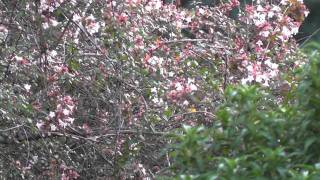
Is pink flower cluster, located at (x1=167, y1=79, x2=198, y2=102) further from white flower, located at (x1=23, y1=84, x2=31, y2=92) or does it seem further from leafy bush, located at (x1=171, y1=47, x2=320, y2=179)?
leafy bush, located at (x1=171, y1=47, x2=320, y2=179)

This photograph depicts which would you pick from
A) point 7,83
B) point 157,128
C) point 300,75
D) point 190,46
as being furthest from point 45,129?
point 300,75

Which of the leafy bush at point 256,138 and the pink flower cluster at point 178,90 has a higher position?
the pink flower cluster at point 178,90

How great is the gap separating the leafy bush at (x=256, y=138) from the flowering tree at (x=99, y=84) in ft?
6.74

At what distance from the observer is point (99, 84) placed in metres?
4.96

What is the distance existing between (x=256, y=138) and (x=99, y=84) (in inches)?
103

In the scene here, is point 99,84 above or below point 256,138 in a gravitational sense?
above

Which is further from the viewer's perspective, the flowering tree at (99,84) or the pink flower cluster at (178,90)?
the pink flower cluster at (178,90)

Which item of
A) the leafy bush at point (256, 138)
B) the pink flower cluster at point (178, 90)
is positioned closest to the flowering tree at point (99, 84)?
the pink flower cluster at point (178, 90)

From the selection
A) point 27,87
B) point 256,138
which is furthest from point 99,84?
point 256,138

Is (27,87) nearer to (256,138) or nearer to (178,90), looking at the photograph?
(178,90)

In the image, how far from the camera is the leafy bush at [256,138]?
7.75ft

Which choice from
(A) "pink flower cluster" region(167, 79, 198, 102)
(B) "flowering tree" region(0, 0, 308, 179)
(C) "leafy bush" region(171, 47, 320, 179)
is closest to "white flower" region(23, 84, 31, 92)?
(B) "flowering tree" region(0, 0, 308, 179)

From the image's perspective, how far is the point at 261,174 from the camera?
226 centimetres

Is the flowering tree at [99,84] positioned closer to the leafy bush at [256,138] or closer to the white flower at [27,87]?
the white flower at [27,87]
